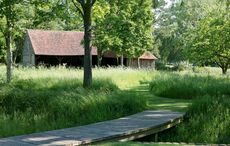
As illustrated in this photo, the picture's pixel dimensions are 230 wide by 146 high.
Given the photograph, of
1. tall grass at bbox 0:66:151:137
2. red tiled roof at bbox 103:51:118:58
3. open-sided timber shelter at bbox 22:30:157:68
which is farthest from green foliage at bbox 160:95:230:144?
red tiled roof at bbox 103:51:118:58

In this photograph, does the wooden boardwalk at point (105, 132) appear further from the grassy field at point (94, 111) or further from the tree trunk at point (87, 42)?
the tree trunk at point (87, 42)

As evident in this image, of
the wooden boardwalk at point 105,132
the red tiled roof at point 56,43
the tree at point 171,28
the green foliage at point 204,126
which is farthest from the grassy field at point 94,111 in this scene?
the tree at point 171,28

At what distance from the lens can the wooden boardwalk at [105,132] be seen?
8.41 meters

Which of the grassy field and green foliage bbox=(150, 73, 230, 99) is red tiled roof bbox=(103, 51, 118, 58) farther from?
the grassy field

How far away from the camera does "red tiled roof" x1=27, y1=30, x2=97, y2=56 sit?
51062 mm

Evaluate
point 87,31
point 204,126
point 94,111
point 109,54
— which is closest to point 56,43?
point 109,54

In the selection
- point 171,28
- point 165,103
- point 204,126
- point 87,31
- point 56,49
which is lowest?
point 204,126

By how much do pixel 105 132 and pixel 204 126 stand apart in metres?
3.76

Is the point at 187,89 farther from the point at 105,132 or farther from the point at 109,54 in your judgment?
the point at 109,54

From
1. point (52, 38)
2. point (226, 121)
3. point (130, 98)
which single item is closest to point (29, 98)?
point (130, 98)

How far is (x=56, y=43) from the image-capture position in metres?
52.5

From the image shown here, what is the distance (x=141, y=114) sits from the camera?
41.0ft

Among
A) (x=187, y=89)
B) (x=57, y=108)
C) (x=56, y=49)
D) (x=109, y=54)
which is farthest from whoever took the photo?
(x=109, y=54)

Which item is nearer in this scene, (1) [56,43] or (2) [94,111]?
(2) [94,111]
